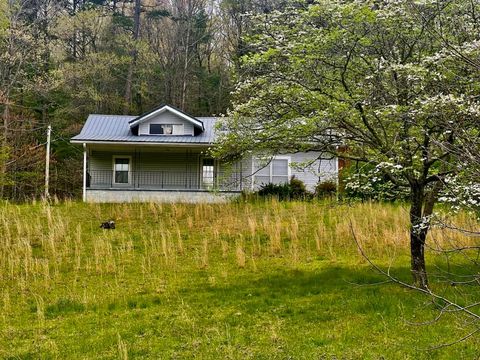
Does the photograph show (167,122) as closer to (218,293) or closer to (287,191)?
(287,191)

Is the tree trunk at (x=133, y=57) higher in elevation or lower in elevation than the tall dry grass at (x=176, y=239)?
higher

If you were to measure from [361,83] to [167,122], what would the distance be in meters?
15.0

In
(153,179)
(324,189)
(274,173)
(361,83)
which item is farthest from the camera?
(153,179)

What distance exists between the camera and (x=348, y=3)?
7.14 metres

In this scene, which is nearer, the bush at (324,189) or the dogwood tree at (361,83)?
the dogwood tree at (361,83)

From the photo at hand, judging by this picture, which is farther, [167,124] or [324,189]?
[167,124]

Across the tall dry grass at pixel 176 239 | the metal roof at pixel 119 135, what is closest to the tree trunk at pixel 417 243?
the tall dry grass at pixel 176 239

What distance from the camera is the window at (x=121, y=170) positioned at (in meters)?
22.2

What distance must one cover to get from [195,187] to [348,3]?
1548 cm

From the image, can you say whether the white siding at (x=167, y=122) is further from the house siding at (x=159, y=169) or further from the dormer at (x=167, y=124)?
the house siding at (x=159, y=169)

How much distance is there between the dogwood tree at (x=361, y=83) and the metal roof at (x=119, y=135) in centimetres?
1132

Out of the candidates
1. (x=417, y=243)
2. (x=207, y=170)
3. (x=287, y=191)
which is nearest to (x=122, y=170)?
(x=207, y=170)

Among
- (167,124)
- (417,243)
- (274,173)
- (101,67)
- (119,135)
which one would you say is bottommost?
(417,243)

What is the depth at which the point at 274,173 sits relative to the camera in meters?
21.5
